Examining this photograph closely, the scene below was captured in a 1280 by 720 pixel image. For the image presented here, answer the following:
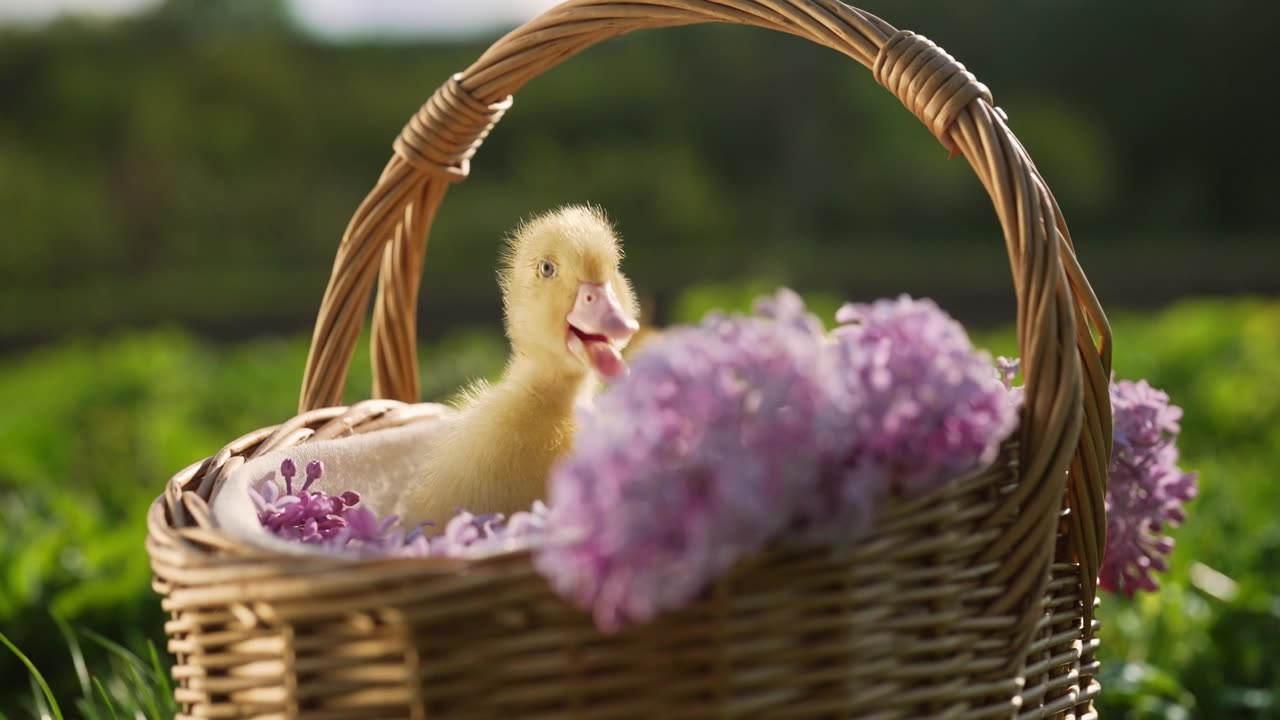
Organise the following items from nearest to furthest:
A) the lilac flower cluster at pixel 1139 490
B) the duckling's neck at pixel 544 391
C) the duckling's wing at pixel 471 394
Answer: the lilac flower cluster at pixel 1139 490
the duckling's neck at pixel 544 391
the duckling's wing at pixel 471 394

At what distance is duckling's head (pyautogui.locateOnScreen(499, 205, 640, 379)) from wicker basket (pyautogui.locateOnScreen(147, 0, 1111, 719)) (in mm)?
272

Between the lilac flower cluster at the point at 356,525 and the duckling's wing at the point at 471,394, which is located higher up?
the duckling's wing at the point at 471,394

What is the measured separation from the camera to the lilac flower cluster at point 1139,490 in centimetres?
115

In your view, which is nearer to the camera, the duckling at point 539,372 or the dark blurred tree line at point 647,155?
the duckling at point 539,372

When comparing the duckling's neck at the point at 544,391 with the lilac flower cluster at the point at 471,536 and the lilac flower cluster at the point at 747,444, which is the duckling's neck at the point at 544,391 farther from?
the lilac flower cluster at the point at 747,444

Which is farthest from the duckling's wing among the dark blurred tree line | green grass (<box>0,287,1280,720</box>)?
the dark blurred tree line

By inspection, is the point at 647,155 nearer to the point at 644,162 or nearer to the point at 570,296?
the point at 644,162

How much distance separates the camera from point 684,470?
70cm

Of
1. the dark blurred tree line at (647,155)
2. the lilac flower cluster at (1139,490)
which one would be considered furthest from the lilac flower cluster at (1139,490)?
the dark blurred tree line at (647,155)

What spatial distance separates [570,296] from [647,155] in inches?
302

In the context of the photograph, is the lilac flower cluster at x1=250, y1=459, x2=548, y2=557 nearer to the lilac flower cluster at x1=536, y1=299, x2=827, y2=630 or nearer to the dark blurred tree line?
the lilac flower cluster at x1=536, y1=299, x2=827, y2=630

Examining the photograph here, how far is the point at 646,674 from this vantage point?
76cm

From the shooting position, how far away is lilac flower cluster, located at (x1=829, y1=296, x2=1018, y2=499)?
77 centimetres

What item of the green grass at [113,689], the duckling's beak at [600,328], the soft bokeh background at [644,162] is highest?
the soft bokeh background at [644,162]
